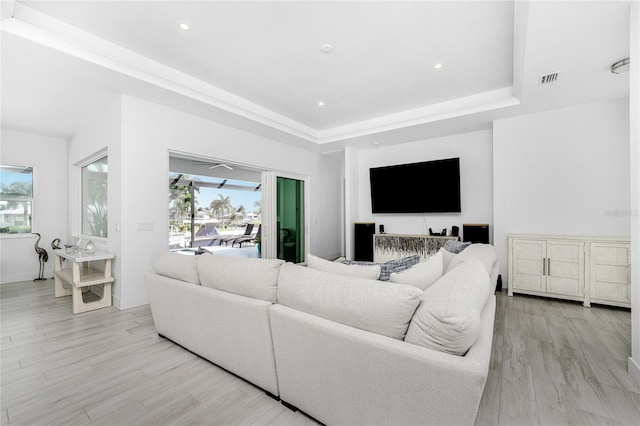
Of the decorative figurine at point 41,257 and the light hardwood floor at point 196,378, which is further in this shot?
the decorative figurine at point 41,257

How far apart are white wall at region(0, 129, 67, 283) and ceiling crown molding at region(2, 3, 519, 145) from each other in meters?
3.77

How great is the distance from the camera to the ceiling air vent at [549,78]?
3.01 metres

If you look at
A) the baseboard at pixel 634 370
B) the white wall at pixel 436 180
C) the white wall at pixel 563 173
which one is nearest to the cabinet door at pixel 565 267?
the white wall at pixel 563 173

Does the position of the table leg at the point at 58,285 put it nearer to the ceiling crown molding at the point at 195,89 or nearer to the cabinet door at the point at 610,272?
the ceiling crown molding at the point at 195,89

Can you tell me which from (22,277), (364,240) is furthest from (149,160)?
(364,240)

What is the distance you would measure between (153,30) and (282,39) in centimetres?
121

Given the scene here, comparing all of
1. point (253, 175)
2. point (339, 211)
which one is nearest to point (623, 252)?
point (339, 211)

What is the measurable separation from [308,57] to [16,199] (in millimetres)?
5747

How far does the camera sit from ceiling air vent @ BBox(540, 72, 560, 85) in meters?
3.01

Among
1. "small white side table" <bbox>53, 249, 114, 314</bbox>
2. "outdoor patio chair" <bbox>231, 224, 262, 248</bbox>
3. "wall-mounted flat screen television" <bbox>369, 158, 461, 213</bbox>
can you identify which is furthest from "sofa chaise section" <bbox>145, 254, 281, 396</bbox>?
"outdoor patio chair" <bbox>231, 224, 262, 248</bbox>

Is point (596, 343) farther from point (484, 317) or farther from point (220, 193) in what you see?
point (220, 193)

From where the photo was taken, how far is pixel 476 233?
461 centimetres

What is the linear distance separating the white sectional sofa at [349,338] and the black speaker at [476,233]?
3302mm

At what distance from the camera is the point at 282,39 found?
2756 mm
